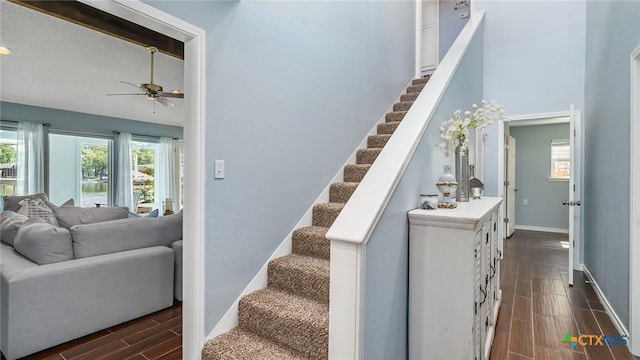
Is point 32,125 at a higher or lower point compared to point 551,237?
higher

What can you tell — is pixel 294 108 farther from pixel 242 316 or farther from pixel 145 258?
pixel 145 258

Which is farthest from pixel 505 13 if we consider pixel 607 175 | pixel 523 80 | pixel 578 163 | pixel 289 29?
pixel 289 29

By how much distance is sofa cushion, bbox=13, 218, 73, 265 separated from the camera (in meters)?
2.31

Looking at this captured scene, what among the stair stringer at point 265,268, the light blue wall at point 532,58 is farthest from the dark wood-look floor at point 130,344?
the light blue wall at point 532,58

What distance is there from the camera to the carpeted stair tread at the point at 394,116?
385 cm

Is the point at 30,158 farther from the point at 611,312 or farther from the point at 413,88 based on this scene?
the point at 611,312

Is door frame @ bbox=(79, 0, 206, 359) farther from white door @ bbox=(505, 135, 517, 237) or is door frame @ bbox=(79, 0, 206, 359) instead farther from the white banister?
white door @ bbox=(505, 135, 517, 237)

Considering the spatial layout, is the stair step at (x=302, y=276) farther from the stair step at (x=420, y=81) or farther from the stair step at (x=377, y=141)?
the stair step at (x=420, y=81)

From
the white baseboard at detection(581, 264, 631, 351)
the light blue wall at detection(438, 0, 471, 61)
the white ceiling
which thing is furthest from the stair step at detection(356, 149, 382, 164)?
the light blue wall at detection(438, 0, 471, 61)

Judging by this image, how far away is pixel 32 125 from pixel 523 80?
8.27 m

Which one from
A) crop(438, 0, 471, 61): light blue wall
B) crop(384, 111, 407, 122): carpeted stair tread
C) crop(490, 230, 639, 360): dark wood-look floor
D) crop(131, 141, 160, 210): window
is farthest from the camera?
crop(131, 141, 160, 210): window

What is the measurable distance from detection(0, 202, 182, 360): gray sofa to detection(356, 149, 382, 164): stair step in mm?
1968

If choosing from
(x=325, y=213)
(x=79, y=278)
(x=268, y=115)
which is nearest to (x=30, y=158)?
(x=79, y=278)

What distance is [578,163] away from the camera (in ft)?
13.3
